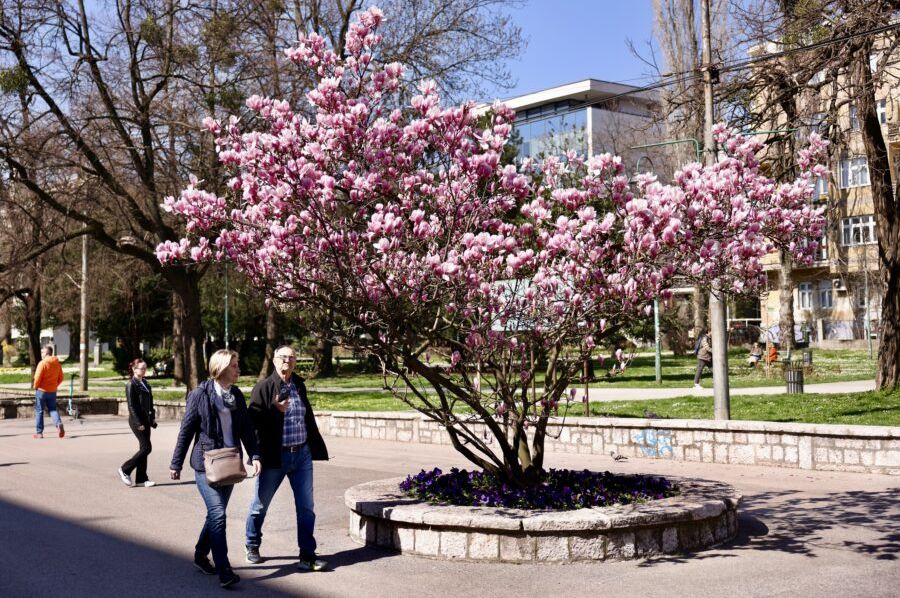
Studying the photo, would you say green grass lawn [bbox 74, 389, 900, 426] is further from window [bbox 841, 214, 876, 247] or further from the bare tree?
window [bbox 841, 214, 876, 247]

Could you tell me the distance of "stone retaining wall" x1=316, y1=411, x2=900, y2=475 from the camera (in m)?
12.3

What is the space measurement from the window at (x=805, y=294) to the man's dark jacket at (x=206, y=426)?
184 ft

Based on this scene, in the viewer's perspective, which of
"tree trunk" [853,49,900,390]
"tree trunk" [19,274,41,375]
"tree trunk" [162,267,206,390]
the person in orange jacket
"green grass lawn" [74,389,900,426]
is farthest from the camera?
"tree trunk" [19,274,41,375]

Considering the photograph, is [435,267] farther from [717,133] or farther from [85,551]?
[85,551]

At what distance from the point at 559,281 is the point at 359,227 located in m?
1.75

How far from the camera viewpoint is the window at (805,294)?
195 ft

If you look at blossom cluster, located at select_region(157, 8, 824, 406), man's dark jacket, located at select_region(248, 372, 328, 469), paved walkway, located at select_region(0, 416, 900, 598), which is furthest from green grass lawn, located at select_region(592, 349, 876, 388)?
man's dark jacket, located at select_region(248, 372, 328, 469)

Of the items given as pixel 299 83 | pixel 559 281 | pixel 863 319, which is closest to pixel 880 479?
pixel 559 281

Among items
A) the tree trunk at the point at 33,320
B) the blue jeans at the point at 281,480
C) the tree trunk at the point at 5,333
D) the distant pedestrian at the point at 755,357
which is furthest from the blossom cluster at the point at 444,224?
the tree trunk at the point at 5,333

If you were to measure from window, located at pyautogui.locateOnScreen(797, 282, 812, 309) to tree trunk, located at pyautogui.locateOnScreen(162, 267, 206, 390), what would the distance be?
4164 centimetres

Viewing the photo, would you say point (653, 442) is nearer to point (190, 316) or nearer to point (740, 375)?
point (190, 316)

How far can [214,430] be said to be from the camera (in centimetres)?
764

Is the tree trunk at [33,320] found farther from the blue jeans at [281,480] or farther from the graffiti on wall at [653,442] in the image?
the blue jeans at [281,480]

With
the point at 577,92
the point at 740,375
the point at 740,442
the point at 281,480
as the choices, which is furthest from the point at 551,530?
the point at 577,92
